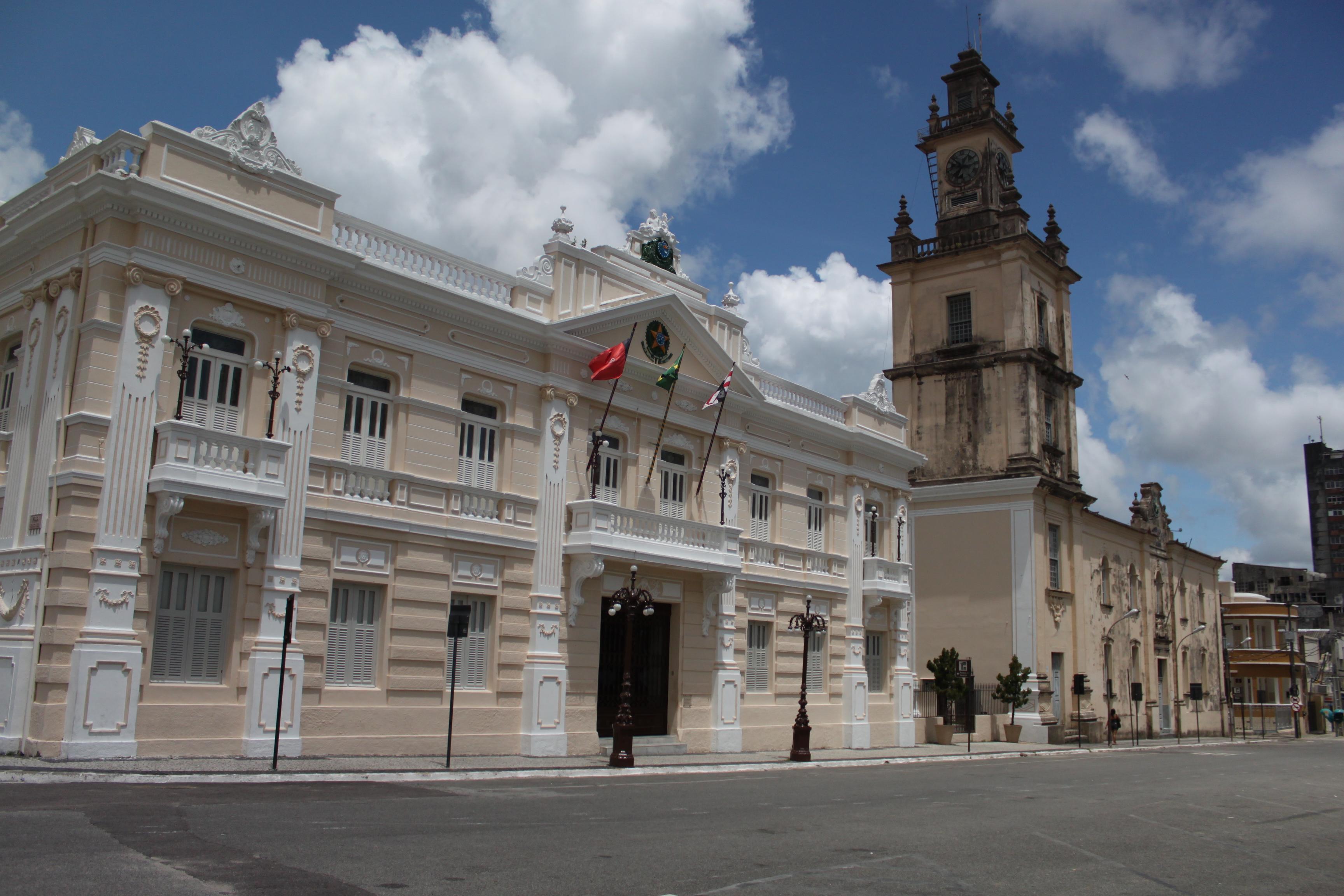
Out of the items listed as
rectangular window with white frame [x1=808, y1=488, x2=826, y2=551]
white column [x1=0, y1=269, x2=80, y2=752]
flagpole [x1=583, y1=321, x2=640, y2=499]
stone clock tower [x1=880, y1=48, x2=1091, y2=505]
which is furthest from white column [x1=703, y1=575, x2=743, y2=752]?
stone clock tower [x1=880, y1=48, x2=1091, y2=505]

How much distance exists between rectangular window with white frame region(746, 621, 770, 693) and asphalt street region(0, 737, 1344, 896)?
397 inches

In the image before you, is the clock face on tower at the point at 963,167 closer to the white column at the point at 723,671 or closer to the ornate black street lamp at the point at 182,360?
the white column at the point at 723,671

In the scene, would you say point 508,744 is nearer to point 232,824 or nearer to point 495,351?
point 495,351

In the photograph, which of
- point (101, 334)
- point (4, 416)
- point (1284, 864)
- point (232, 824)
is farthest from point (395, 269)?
point (1284, 864)

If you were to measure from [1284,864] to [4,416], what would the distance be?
20.7 m

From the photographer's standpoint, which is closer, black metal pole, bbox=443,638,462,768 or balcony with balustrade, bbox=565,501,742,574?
black metal pole, bbox=443,638,462,768

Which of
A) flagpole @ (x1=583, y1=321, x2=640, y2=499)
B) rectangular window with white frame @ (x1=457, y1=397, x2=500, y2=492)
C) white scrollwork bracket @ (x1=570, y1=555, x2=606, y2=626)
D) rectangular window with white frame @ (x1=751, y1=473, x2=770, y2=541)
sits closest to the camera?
rectangular window with white frame @ (x1=457, y1=397, x2=500, y2=492)

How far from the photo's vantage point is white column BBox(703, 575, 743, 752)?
2725cm

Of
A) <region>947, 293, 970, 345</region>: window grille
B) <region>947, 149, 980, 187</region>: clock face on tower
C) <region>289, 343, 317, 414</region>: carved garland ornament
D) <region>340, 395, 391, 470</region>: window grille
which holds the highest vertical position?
<region>947, 149, 980, 187</region>: clock face on tower

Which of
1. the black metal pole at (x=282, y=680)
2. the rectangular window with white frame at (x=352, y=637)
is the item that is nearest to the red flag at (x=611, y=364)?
the rectangular window with white frame at (x=352, y=637)

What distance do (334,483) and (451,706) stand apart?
506 centimetres

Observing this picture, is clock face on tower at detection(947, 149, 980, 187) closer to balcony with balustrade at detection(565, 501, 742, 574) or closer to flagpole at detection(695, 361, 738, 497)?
flagpole at detection(695, 361, 738, 497)

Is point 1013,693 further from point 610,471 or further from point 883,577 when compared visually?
point 610,471

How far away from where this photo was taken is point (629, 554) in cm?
2461
